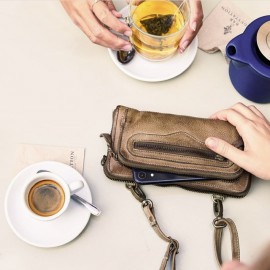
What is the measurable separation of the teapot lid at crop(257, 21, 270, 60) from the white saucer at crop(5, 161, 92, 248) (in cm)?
40

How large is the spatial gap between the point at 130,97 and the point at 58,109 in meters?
0.14

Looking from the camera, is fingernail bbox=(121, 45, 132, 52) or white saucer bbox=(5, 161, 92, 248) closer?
white saucer bbox=(5, 161, 92, 248)

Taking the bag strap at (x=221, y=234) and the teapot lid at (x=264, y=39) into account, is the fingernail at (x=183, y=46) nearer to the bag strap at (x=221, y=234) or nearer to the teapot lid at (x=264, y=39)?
the teapot lid at (x=264, y=39)

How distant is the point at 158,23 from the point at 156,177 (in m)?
0.30

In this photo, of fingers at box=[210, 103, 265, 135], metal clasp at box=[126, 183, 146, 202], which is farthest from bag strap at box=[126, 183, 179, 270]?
fingers at box=[210, 103, 265, 135]

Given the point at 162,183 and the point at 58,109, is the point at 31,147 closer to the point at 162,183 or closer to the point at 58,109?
the point at 58,109

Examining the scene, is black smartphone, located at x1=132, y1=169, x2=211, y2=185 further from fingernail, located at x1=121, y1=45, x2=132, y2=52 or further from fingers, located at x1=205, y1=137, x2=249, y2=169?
fingernail, located at x1=121, y1=45, x2=132, y2=52

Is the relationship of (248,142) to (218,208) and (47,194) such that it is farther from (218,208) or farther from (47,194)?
(47,194)

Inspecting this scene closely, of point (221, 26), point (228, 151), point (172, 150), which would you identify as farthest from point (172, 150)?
point (221, 26)

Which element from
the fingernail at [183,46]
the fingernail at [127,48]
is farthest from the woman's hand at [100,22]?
the fingernail at [183,46]

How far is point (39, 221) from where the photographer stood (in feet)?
2.72

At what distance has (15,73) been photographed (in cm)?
96

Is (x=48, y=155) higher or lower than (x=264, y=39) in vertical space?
lower

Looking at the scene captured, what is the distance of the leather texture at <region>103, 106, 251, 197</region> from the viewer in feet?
2.82
